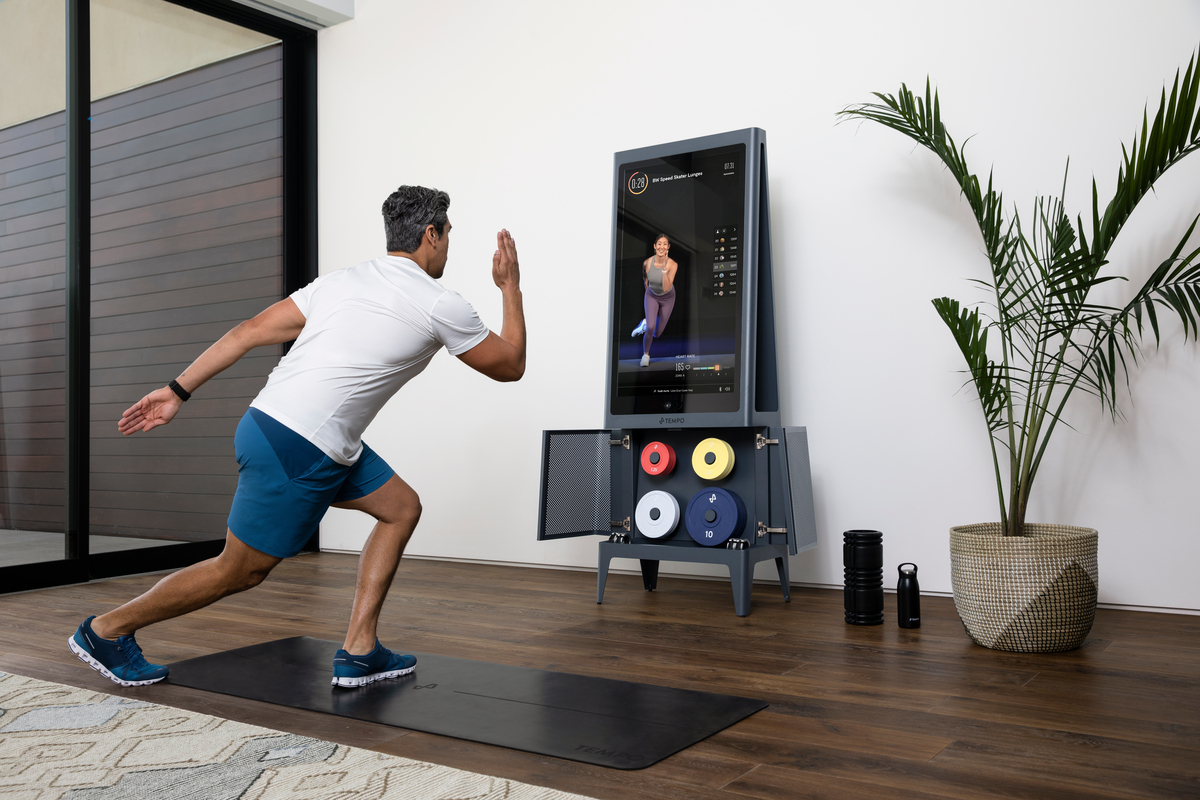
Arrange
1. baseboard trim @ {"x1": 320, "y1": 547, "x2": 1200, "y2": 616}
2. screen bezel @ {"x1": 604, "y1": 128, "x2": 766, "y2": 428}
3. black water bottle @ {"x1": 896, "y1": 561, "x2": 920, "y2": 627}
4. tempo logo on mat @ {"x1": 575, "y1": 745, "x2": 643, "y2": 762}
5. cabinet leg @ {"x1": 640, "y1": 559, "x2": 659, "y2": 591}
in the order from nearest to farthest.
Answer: tempo logo on mat @ {"x1": 575, "y1": 745, "x2": 643, "y2": 762} → black water bottle @ {"x1": 896, "y1": 561, "x2": 920, "y2": 627} → baseboard trim @ {"x1": 320, "y1": 547, "x2": 1200, "y2": 616} → screen bezel @ {"x1": 604, "y1": 128, "x2": 766, "y2": 428} → cabinet leg @ {"x1": 640, "y1": 559, "x2": 659, "y2": 591}

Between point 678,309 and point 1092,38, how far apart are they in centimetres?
159

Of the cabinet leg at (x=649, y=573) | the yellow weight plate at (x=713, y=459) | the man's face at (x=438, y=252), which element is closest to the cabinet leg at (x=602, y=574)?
the cabinet leg at (x=649, y=573)

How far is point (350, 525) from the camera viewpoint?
490 centimetres

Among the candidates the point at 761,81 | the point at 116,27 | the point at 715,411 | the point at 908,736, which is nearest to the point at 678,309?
the point at 715,411

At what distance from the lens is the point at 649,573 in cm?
353

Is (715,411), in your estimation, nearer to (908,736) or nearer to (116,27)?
(908,736)

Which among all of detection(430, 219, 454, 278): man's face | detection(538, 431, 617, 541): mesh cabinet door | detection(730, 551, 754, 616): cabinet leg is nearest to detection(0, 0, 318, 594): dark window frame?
detection(538, 431, 617, 541): mesh cabinet door

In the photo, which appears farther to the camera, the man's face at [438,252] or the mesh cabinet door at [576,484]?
the mesh cabinet door at [576,484]

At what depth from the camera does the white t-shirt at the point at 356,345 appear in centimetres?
211

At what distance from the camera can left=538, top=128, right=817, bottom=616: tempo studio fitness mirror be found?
3.17 meters

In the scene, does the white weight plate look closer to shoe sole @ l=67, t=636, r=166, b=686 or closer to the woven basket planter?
the woven basket planter

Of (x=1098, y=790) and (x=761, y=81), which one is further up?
(x=761, y=81)

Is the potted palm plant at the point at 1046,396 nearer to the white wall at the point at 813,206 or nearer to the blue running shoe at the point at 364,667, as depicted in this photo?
the white wall at the point at 813,206

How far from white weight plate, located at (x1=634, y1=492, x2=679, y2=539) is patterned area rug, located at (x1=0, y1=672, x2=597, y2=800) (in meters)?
1.66
